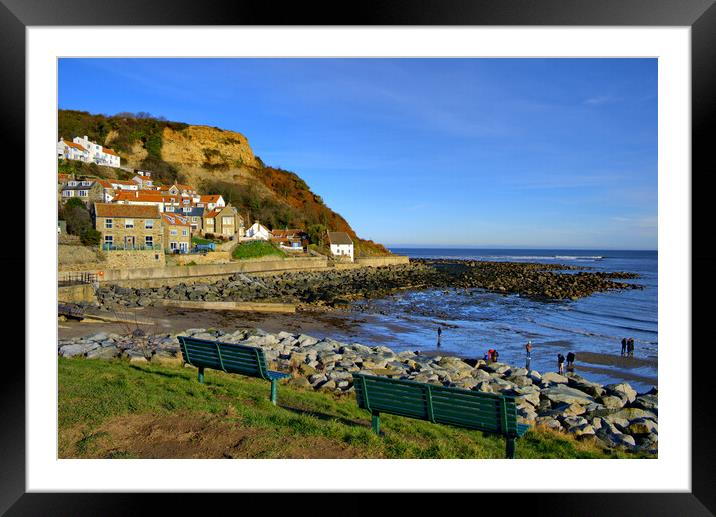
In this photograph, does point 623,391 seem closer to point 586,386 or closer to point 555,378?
point 586,386

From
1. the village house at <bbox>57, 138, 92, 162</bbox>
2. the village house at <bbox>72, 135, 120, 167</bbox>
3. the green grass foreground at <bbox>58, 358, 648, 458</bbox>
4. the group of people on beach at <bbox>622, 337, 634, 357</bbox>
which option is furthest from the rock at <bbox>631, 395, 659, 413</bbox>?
the village house at <bbox>72, 135, 120, 167</bbox>

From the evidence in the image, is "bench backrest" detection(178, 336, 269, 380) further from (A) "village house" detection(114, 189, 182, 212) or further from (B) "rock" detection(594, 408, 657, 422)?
(A) "village house" detection(114, 189, 182, 212)

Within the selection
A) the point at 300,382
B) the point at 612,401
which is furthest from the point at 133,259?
A: the point at 612,401

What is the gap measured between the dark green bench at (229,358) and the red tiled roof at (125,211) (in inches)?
633

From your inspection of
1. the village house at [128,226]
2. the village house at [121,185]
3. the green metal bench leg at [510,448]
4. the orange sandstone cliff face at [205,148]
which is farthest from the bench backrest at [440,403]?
the orange sandstone cliff face at [205,148]

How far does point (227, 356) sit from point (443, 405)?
2.24 m

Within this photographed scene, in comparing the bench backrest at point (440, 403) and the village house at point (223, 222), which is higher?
the village house at point (223, 222)

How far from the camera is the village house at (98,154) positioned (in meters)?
38.2

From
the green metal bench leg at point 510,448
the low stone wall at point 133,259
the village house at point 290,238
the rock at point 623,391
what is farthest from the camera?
the village house at point 290,238

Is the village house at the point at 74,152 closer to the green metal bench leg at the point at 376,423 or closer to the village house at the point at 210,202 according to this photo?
the village house at the point at 210,202

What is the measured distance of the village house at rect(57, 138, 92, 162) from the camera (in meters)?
34.2
